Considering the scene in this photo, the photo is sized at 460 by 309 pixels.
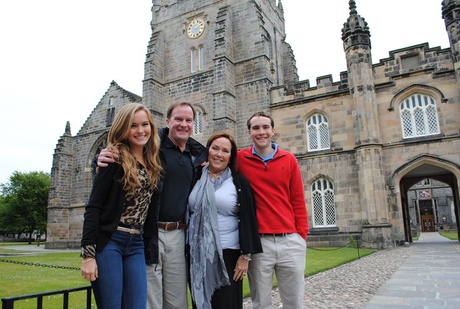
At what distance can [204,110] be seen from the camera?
22.2 meters

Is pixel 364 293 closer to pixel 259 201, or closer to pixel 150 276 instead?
pixel 259 201

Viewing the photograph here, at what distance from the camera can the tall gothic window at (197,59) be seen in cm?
2355

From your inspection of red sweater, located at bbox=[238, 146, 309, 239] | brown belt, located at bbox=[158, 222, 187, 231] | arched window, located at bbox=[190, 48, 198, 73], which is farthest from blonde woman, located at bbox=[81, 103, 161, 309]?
arched window, located at bbox=[190, 48, 198, 73]

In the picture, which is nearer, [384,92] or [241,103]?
[384,92]

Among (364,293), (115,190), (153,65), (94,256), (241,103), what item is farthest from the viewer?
(153,65)

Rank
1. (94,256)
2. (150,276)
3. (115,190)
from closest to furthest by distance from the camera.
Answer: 1. (94,256)
2. (115,190)
3. (150,276)

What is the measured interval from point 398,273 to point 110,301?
8.26 metres

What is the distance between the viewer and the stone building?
1645 cm

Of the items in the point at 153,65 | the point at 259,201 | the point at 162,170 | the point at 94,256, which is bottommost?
the point at 94,256

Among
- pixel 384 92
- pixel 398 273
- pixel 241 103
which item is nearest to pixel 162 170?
pixel 398 273

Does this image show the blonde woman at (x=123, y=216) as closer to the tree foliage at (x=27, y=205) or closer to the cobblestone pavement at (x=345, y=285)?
the cobblestone pavement at (x=345, y=285)

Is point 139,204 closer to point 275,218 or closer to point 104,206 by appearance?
point 104,206

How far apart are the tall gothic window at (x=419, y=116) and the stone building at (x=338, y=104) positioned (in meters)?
0.04

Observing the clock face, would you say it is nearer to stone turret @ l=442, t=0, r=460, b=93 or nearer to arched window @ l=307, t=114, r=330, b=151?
arched window @ l=307, t=114, r=330, b=151
